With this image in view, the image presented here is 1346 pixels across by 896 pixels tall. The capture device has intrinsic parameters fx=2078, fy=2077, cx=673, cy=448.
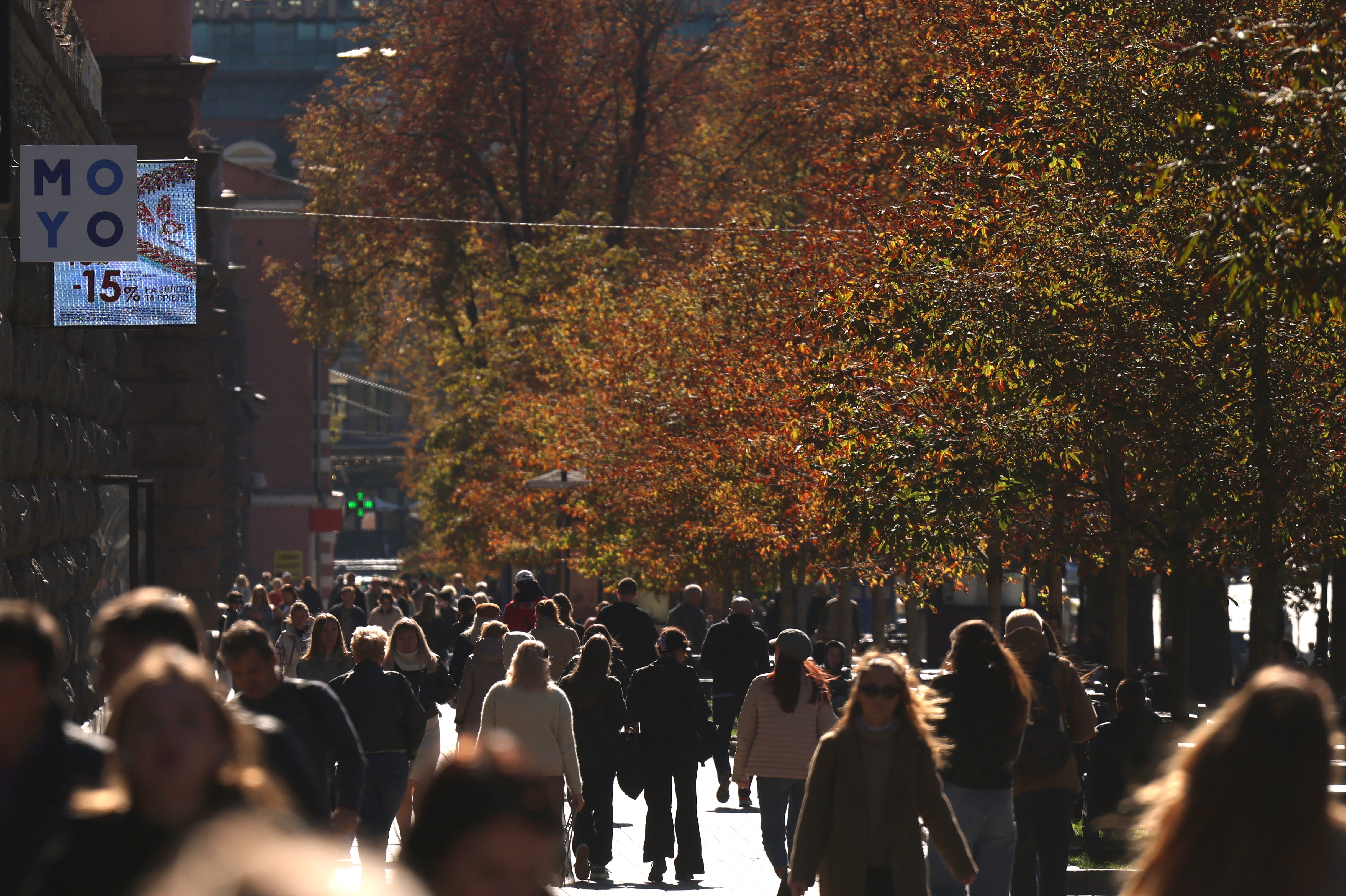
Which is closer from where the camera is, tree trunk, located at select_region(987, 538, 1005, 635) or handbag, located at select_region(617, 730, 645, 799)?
handbag, located at select_region(617, 730, 645, 799)

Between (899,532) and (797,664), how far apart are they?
4.99m

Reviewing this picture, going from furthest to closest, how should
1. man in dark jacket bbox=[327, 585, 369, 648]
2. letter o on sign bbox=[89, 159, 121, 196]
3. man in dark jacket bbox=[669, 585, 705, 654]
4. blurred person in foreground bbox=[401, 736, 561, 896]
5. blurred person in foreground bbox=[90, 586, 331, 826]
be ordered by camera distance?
man in dark jacket bbox=[327, 585, 369, 648] → man in dark jacket bbox=[669, 585, 705, 654] → letter o on sign bbox=[89, 159, 121, 196] → blurred person in foreground bbox=[90, 586, 331, 826] → blurred person in foreground bbox=[401, 736, 561, 896]

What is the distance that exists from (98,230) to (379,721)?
18.1 ft

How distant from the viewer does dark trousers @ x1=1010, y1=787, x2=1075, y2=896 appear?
35.2ft

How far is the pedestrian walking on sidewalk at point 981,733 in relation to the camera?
9.42 m

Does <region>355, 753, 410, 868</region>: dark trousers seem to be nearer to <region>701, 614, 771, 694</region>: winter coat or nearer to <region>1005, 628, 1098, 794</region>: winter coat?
<region>1005, 628, 1098, 794</region>: winter coat

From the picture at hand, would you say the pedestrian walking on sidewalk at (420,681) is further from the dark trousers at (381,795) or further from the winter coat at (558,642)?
the winter coat at (558,642)

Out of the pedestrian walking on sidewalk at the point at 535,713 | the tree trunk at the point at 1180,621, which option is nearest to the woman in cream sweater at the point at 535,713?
the pedestrian walking on sidewalk at the point at 535,713

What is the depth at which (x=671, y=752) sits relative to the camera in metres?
13.9

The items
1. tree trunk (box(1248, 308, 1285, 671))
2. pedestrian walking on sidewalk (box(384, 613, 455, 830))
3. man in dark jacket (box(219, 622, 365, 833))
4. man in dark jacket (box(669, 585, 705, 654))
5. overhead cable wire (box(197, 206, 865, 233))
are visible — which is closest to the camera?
man in dark jacket (box(219, 622, 365, 833))

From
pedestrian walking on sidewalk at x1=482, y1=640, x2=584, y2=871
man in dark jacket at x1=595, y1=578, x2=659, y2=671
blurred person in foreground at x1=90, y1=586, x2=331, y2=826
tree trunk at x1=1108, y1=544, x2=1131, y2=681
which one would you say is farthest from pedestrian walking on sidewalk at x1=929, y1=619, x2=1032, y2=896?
tree trunk at x1=1108, y1=544, x2=1131, y2=681

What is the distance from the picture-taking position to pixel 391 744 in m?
11.9

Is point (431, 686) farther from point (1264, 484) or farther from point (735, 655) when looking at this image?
point (1264, 484)

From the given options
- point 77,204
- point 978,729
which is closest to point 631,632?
point 77,204
